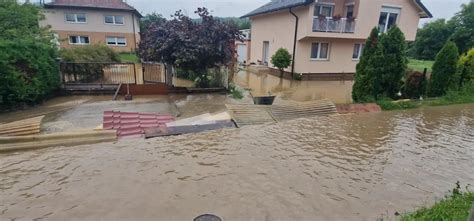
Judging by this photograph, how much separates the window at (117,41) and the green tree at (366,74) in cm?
2813

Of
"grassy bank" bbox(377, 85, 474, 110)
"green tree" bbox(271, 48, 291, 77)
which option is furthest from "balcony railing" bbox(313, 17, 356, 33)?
"grassy bank" bbox(377, 85, 474, 110)

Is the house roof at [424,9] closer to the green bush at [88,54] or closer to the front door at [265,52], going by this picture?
the front door at [265,52]

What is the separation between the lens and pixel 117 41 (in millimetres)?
31078

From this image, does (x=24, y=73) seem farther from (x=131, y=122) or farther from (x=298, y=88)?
(x=298, y=88)

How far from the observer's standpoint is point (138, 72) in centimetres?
1338

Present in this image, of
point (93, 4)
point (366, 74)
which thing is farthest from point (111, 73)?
point (93, 4)

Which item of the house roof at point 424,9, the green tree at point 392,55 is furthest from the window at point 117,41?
the green tree at point 392,55

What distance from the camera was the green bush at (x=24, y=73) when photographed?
8.28 m

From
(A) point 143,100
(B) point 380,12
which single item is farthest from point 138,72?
(B) point 380,12

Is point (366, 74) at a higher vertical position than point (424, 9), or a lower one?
lower

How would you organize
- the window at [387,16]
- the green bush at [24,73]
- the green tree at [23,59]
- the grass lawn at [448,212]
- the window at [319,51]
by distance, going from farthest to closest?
the window at [319,51], the window at [387,16], the green tree at [23,59], the green bush at [24,73], the grass lawn at [448,212]

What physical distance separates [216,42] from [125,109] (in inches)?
189

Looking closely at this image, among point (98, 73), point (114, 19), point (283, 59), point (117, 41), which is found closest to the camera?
point (98, 73)

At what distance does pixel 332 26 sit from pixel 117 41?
24.6 meters
